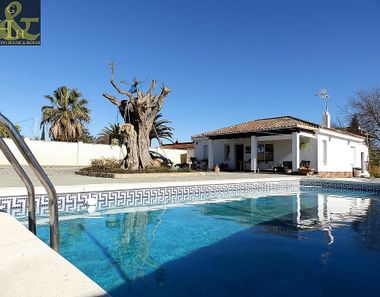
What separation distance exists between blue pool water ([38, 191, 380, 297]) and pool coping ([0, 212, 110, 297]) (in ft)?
3.27

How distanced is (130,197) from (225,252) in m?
4.95

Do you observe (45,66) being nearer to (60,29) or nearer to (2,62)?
(2,62)

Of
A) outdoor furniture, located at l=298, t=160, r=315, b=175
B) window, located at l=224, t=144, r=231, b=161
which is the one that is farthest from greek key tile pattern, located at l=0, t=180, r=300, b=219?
window, located at l=224, t=144, r=231, b=161

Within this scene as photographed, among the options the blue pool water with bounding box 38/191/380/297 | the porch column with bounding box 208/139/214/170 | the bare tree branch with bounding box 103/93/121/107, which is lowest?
the blue pool water with bounding box 38/191/380/297

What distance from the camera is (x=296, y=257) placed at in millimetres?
3980

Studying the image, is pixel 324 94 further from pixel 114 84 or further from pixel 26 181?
pixel 26 181

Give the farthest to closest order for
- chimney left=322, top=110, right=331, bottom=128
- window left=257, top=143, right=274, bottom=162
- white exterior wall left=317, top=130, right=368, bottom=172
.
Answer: chimney left=322, top=110, right=331, bottom=128 < window left=257, top=143, right=274, bottom=162 < white exterior wall left=317, top=130, right=368, bottom=172

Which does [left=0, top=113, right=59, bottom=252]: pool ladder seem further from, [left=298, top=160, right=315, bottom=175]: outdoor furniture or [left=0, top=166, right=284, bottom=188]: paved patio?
[left=298, top=160, right=315, bottom=175]: outdoor furniture

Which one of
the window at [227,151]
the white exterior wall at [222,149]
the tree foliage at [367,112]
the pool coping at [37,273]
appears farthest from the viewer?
the tree foliage at [367,112]

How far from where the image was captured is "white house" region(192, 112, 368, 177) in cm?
1839

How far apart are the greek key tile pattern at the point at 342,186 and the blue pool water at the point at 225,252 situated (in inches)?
232

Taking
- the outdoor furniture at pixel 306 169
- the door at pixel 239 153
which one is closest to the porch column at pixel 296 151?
the outdoor furniture at pixel 306 169

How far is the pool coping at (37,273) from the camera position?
1.51 m

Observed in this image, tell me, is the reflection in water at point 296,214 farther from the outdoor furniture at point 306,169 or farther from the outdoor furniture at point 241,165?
the outdoor furniture at point 241,165
